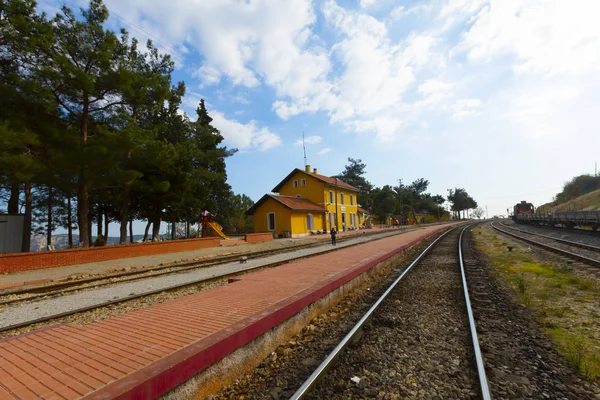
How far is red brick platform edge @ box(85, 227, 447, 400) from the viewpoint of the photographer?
90.8 inches

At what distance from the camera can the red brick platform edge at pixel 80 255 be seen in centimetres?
1166

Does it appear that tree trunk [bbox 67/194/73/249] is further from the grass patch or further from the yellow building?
the grass patch

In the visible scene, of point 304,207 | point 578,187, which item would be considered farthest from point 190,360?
point 578,187

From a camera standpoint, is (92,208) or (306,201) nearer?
(92,208)

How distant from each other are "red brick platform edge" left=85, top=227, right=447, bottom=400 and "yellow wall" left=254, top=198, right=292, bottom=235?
27.0m

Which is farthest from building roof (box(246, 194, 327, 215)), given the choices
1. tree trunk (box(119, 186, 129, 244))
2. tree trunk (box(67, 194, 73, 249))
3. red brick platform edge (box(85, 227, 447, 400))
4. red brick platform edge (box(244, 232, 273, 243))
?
red brick platform edge (box(85, 227, 447, 400))

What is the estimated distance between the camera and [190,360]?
9.10 ft

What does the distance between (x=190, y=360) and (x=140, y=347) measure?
789 mm

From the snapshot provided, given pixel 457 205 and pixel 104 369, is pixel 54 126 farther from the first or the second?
pixel 457 205

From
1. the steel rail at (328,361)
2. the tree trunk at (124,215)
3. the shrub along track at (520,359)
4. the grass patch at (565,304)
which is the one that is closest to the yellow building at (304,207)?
the tree trunk at (124,215)

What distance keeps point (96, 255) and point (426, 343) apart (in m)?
15.4

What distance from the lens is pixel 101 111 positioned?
16719 mm

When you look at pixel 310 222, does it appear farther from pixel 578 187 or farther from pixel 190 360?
pixel 578 187

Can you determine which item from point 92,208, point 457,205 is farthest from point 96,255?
point 457,205
